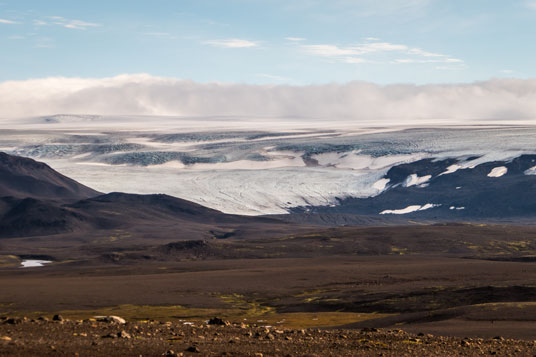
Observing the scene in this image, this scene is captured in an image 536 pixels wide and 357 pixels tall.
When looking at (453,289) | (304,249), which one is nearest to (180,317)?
(453,289)

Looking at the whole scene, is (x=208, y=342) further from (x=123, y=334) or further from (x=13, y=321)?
(x=13, y=321)

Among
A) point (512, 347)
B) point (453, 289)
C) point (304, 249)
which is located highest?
point (512, 347)

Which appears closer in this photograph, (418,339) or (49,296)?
(418,339)

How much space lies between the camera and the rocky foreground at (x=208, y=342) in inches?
1078

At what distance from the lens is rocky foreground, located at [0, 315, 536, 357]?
1078 inches

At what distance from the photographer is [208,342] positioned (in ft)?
99.5

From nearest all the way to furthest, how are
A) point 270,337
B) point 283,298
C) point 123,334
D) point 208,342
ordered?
1. point 123,334
2. point 208,342
3. point 270,337
4. point 283,298

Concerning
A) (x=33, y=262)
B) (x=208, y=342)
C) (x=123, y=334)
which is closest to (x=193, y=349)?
(x=208, y=342)

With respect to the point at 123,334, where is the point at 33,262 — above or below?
below

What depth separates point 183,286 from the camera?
101188 mm

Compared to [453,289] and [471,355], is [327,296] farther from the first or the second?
[471,355]

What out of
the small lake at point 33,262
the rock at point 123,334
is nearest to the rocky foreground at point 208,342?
the rock at point 123,334

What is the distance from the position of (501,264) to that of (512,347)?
8616cm

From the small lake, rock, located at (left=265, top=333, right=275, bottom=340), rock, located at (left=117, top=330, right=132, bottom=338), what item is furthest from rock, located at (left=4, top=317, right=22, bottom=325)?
the small lake
